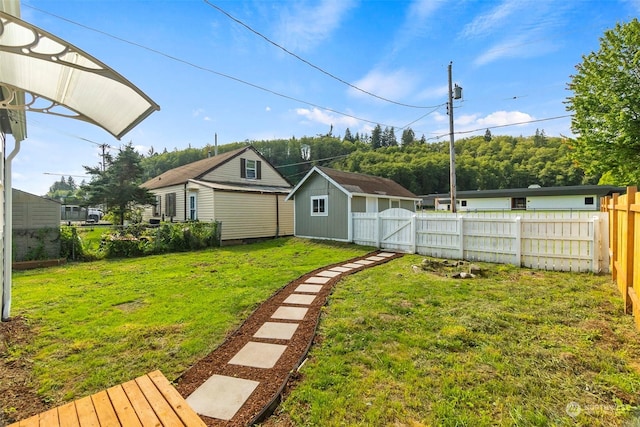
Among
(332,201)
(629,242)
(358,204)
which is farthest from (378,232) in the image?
(629,242)

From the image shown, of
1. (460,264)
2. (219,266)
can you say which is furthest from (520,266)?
(219,266)

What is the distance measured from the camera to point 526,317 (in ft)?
13.0

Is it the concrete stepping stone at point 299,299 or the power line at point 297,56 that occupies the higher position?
the power line at point 297,56

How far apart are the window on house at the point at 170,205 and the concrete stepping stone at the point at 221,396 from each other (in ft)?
52.0

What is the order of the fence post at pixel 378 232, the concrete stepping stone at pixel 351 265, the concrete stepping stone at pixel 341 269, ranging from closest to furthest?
the concrete stepping stone at pixel 341 269, the concrete stepping stone at pixel 351 265, the fence post at pixel 378 232

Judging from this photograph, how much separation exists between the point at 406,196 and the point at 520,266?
9.21 meters

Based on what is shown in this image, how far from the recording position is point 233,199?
1423 cm

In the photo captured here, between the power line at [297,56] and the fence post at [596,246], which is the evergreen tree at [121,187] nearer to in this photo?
the power line at [297,56]

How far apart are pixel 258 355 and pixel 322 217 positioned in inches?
412

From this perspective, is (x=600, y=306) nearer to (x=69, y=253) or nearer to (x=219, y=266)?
(x=219, y=266)

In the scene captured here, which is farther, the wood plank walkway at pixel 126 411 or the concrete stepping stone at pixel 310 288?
the concrete stepping stone at pixel 310 288

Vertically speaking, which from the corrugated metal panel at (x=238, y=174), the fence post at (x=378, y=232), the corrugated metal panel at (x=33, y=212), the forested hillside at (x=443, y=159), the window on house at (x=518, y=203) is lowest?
the fence post at (x=378, y=232)

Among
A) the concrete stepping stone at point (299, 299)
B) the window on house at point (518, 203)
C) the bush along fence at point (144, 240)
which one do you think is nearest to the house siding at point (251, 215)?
the bush along fence at point (144, 240)

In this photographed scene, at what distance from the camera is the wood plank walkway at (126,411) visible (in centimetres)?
158
